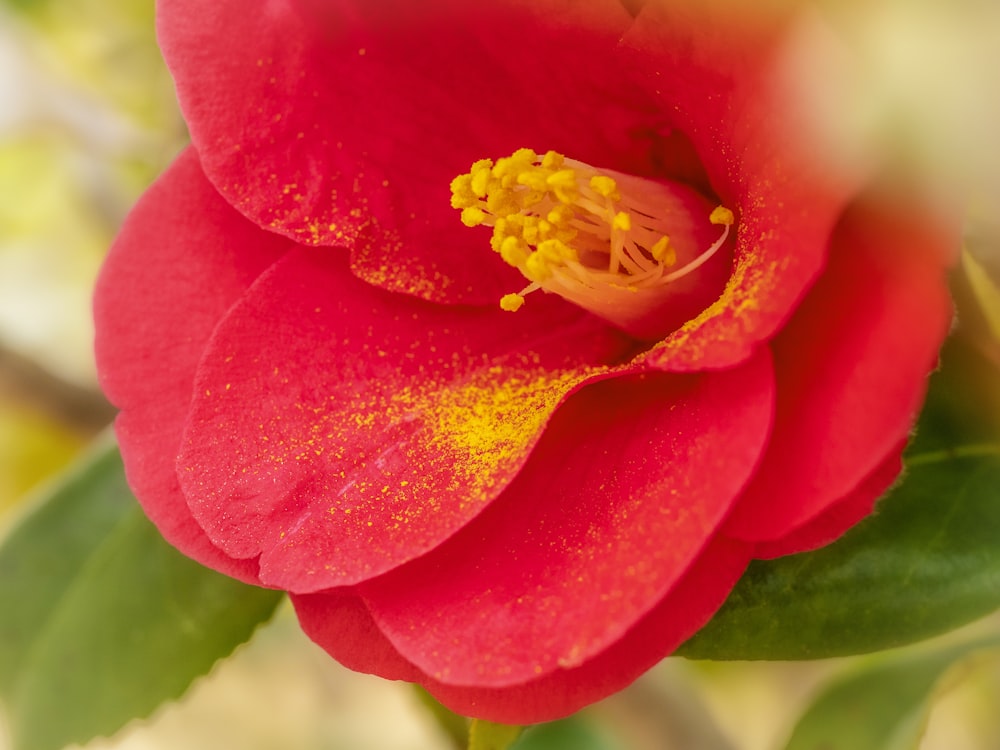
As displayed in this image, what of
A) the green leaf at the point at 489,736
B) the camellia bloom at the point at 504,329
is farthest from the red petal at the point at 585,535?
the green leaf at the point at 489,736

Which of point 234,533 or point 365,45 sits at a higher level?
point 365,45

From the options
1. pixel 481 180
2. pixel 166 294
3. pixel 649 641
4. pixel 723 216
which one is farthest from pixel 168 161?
pixel 649 641

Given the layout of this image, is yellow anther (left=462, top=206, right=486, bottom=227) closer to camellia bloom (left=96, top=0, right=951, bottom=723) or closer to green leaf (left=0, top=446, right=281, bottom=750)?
camellia bloom (left=96, top=0, right=951, bottom=723)

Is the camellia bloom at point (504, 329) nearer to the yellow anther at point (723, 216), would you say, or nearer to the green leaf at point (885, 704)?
the yellow anther at point (723, 216)

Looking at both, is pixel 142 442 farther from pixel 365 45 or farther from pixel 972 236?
pixel 972 236

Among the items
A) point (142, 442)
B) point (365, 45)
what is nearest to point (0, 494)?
point (142, 442)

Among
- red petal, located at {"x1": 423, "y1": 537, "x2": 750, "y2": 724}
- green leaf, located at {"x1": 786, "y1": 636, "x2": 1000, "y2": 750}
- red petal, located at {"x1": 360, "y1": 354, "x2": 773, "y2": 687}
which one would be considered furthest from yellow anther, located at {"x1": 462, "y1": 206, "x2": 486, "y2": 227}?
green leaf, located at {"x1": 786, "y1": 636, "x2": 1000, "y2": 750}

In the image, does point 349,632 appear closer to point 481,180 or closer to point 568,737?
point 481,180
